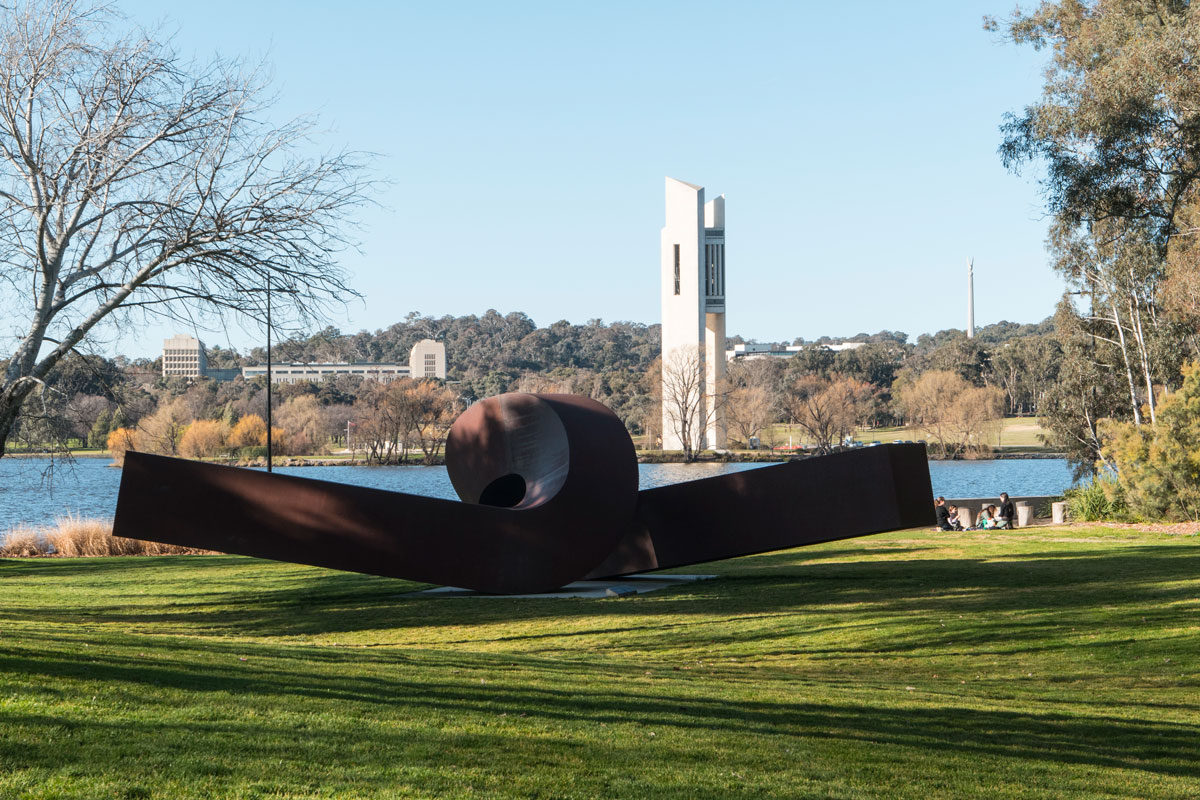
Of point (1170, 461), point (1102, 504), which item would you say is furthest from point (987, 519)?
point (1170, 461)

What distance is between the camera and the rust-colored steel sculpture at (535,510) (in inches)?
463

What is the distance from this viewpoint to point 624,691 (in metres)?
7.85

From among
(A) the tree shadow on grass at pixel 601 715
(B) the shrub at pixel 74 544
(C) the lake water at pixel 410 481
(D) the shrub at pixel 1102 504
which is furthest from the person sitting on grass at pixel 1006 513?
(B) the shrub at pixel 74 544

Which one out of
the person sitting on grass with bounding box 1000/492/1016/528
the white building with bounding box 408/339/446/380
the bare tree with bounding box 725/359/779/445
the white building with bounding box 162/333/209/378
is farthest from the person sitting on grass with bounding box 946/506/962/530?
the white building with bounding box 408/339/446/380

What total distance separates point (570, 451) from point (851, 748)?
305 inches

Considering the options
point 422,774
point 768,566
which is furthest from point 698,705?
point 768,566

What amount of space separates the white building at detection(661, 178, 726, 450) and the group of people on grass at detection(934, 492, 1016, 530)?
4598 centimetres

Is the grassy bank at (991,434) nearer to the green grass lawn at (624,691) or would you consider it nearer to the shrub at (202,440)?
the shrub at (202,440)

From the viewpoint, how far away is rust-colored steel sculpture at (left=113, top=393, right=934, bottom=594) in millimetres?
11750

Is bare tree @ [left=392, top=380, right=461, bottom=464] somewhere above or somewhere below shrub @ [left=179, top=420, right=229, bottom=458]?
above

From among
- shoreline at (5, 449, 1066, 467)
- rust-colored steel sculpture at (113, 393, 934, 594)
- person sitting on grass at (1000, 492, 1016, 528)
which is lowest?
person sitting on grass at (1000, 492, 1016, 528)

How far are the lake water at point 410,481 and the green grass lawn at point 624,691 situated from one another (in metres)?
23.4

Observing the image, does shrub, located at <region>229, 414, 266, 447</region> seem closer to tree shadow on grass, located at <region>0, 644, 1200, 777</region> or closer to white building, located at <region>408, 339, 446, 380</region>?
white building, located at <region>408, 339, 446, 380</region>

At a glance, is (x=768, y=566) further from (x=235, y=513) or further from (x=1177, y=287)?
(x=1177, y=287)
